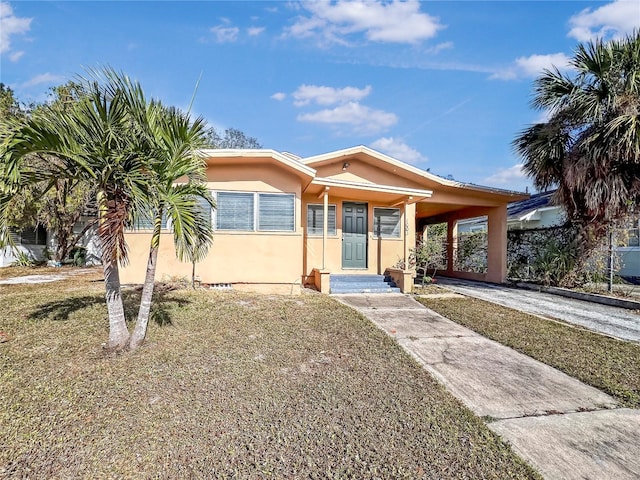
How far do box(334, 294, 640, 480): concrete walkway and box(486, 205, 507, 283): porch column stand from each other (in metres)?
8.37

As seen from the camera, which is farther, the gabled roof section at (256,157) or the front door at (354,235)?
the front door at (354,235)

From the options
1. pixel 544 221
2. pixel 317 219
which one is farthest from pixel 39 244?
pixel 544 221

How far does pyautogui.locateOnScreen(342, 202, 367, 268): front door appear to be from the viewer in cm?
1177

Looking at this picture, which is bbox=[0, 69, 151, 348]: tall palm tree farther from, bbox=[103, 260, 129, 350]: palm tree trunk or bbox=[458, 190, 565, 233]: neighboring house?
bbox=[458, 190, 565, 233]: neighboring house

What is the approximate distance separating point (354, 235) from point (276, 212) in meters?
3.29

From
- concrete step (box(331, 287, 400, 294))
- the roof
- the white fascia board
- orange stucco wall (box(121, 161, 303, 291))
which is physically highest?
the roof

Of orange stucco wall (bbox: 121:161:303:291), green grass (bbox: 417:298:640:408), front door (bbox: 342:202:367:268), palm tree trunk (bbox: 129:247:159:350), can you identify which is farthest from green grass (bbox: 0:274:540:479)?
front door (bbox: 342:202:367:268)

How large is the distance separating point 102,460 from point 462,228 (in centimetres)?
2335

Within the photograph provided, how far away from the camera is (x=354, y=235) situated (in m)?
11.8

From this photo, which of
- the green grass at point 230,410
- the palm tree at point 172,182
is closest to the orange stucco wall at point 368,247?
the green grass at point 230,410

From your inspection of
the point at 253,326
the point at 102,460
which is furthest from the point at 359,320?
the point at 102,460

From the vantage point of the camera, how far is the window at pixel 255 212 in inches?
381

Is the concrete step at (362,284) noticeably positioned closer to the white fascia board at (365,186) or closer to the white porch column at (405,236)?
the white porch column at (405,236)

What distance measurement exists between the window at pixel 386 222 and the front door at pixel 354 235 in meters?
0.43
